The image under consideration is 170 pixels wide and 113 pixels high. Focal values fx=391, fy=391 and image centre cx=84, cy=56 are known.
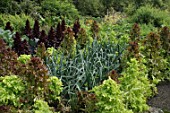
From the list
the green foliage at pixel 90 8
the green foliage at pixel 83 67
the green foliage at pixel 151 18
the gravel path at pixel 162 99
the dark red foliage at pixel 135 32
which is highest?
the dark red foliage at pixel 135 32

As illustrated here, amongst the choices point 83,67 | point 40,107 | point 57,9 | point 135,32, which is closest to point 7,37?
point 83,67

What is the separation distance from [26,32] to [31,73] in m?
3.32

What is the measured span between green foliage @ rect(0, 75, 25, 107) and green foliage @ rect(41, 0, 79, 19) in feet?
27.3

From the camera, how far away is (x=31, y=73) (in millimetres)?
4188

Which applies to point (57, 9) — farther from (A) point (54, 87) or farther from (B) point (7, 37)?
(A) point (54, 87)

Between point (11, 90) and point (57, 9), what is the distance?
8801 millimetres

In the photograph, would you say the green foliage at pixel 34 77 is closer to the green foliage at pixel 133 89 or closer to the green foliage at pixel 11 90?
the green foliage at pixel 11 90

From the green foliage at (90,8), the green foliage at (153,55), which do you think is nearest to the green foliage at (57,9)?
the green foliage at (90,8)

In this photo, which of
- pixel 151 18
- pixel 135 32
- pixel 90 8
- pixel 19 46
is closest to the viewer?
pixel 19 46

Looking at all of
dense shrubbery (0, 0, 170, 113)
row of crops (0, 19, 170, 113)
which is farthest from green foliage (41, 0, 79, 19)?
row of crops (0, 19, 170, 113)

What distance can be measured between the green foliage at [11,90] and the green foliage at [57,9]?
833 centimetres

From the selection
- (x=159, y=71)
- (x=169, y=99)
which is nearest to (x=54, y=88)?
(x=169, y=99)

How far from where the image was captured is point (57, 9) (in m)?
12.8

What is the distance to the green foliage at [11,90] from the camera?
4.16m
